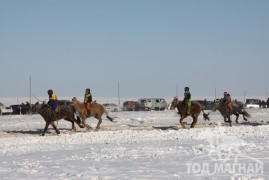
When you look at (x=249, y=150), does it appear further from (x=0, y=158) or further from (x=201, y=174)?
(x=0, y=158)

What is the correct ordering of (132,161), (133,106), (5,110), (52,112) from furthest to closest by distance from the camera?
1. (133,106)
2. (5,110)
3. (52,112)
4. (132,161)

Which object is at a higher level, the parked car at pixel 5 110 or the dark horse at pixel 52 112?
the dark horse at pixel 52 112

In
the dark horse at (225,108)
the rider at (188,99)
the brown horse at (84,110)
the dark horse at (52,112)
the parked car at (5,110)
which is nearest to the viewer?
the dark horse at (52,112)

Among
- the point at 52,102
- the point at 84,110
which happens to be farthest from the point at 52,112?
the point at 84,110

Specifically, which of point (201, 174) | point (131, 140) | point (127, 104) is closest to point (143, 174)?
point (201, 174)

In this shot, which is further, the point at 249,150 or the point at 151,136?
the point at 151,136

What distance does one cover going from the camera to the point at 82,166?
1240 centimetres

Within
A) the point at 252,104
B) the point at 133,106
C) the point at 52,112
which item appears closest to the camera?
the point at 52,112

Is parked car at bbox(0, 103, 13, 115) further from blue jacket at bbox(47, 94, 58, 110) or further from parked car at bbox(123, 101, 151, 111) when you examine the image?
blue jacket at bbox(47, 94, 58, 110)

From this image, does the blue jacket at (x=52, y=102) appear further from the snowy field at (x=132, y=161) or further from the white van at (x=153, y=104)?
the white van at (x=153, y=104)

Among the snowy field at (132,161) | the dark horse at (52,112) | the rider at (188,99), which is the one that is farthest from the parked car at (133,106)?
the snowy field at (132,161)

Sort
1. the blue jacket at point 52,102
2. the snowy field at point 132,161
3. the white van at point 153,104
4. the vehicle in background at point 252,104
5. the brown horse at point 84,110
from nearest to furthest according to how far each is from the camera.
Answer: the snowy field at point 132,161 → the blue jacket at point 52,102 → the brown horse at point 84,110 → the white van at point 153,104 → the vehicle in background at point 252,104

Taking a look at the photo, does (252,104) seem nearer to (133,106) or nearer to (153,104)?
(153,104)

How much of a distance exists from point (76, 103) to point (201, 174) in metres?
17.0
